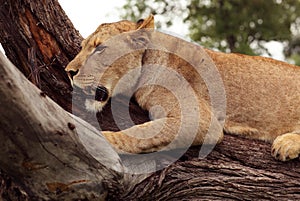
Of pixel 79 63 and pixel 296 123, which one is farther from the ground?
pixel 79 63

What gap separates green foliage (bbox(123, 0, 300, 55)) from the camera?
1568 centimetres

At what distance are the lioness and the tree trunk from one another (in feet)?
0.29

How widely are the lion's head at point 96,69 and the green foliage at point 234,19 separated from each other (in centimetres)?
1191

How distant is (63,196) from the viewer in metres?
2.62

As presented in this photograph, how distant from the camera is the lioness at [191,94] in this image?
10.9 ft

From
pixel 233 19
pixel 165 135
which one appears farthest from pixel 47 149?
pixel 233 19

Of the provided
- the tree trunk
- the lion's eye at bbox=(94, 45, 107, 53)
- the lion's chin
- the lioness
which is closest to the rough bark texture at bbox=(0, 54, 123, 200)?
the tree trunk

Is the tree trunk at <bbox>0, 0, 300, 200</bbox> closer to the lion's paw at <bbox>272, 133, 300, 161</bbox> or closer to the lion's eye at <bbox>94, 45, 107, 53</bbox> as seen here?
the lion's paw at <bbox>272, 133, 300, 161</bbox>

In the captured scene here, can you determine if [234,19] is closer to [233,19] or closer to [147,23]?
[233,19]

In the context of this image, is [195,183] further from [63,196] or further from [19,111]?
[19,111]

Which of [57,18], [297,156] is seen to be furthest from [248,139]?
[57,18]

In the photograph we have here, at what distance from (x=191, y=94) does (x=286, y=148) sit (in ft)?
2.14

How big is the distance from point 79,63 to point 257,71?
1.18 metres

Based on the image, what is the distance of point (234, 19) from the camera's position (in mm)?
16000
